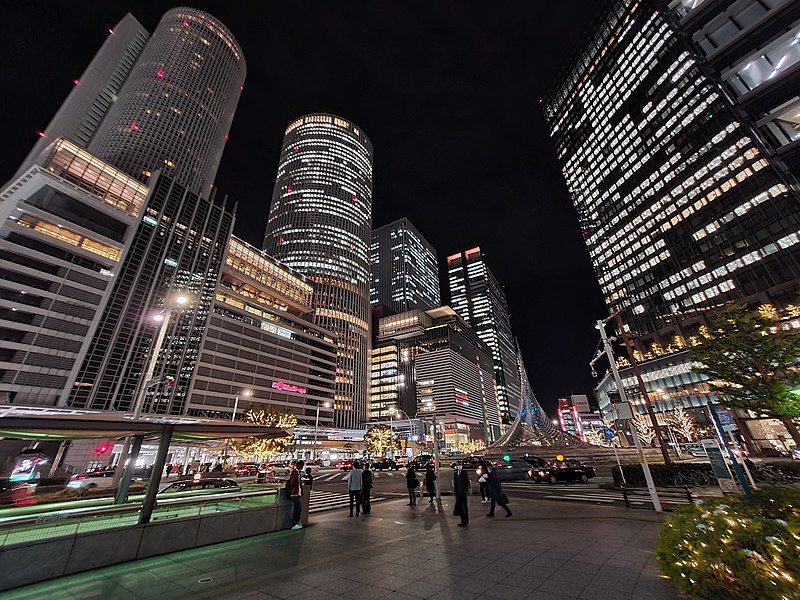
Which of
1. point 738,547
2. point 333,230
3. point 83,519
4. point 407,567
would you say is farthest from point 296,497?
point 333,230

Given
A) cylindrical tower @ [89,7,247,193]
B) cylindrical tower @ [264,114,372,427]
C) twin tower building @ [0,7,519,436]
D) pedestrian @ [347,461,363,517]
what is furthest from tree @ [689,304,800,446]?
cylindrical tower @ [89,7,247,193]

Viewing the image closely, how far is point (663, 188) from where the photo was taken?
82125 mm

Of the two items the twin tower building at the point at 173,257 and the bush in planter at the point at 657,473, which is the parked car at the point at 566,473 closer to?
the bush in planter at the point at 657,473

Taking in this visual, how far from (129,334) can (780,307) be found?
122503 millimetres

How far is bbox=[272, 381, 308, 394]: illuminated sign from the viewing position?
280 feet

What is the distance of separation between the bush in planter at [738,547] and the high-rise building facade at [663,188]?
195 feet

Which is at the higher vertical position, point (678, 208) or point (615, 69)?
point (615, 69)

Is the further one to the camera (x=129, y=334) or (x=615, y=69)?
(x=615, y=69)

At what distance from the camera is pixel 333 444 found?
9875cm

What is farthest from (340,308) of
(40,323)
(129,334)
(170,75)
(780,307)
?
(780,307)

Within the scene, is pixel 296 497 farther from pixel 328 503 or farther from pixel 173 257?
pixel 173 257

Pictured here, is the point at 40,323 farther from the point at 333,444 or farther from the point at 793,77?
the point at 793,77

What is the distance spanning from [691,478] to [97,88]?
192 meters

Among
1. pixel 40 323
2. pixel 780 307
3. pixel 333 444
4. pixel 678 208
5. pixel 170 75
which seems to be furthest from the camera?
pixel 170 75
